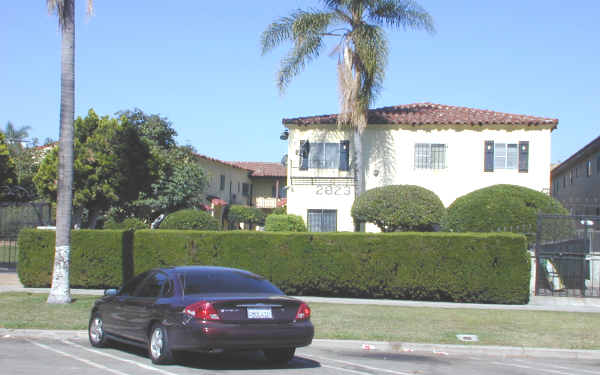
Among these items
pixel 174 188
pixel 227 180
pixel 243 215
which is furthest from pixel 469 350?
pixel 227 180

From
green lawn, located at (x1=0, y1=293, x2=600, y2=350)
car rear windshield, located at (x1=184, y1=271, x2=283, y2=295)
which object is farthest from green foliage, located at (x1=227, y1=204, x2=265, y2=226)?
car rear windshield, located at (x1=184, y1=271, x2=283, y2=295)

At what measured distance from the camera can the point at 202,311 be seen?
843cm

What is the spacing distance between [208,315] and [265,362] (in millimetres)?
1605

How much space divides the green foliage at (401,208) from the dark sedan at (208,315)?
18847 millimetres

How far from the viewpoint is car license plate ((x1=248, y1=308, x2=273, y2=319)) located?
855 centimetres

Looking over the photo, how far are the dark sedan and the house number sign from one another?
22.1m

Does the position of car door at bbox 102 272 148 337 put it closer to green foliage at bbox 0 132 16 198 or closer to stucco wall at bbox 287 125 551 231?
green foliage at bbox 0 132 16 198

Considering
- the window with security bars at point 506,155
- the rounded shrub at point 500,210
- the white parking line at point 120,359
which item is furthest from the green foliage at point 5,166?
the window with security bars at point 506,155

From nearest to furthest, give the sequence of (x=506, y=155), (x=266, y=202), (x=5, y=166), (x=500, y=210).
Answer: (x=500, y=210) → (x=5, y=166) → (x=506, y=155) → (x=266, y=202)

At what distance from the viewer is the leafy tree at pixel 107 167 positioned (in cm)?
2772

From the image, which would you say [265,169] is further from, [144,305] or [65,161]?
[144,305]

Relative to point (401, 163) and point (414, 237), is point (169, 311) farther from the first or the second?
point (401, 163)

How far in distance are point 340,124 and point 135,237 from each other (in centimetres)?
1311

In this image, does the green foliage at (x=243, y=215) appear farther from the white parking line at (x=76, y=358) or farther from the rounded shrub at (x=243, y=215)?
the white parking line at (x=76, y=358)
